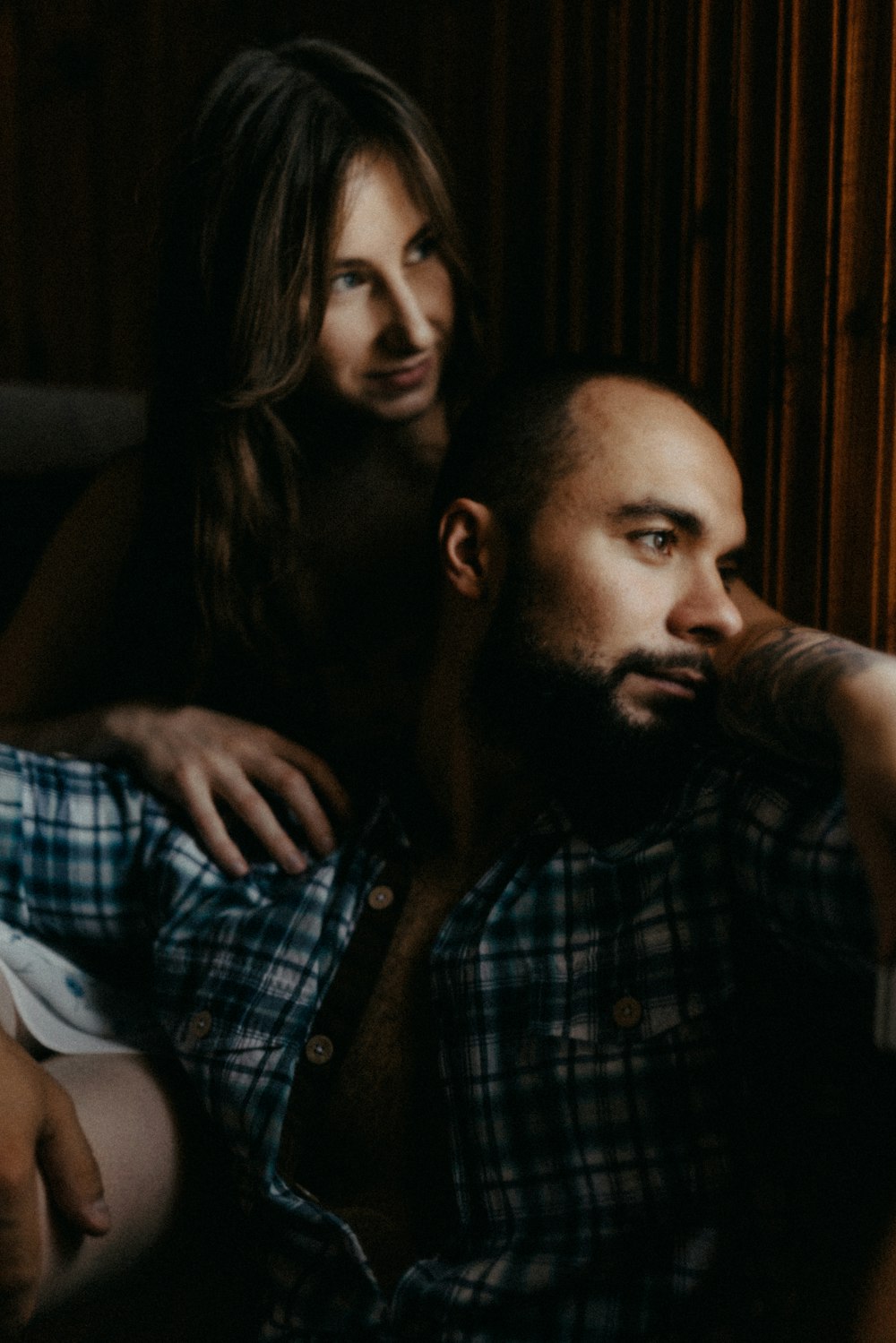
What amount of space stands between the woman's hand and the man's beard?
21 centimetres

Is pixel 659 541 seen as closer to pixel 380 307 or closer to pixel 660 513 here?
pixel 660 513

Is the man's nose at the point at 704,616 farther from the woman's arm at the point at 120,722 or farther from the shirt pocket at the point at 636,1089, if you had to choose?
the woman's arm at the point at 120,722

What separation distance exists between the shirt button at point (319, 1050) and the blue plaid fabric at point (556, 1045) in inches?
0.4

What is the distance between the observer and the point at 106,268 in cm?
241

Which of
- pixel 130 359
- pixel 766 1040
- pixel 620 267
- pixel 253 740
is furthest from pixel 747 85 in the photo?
pixel 130 359

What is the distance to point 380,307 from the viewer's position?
1380 mm

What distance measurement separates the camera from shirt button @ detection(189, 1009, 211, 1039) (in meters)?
1.06

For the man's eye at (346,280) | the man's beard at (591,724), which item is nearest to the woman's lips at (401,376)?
the man's eye at (346,280)

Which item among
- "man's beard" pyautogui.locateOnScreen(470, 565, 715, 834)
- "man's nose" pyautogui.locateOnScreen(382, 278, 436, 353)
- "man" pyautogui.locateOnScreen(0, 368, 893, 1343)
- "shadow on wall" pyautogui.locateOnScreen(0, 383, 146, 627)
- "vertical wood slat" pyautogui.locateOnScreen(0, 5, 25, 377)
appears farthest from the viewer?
"vertical wood slat" pyautogui.locateOnScreen(0, 5, 25, 377)

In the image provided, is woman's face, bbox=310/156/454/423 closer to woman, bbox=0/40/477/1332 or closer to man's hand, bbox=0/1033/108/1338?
woman, bbox=0/40/477/1332

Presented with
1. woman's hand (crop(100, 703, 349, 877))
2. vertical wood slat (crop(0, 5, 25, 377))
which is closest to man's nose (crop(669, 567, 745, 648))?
woman's hand (crop(100, 703, 349, 877))

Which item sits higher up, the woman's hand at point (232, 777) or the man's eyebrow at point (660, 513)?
the man's eyebrow at point (660, 513)

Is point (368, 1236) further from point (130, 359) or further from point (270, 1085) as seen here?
point (130, 359)

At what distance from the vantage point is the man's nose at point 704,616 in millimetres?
1007
